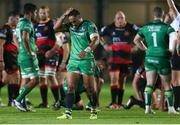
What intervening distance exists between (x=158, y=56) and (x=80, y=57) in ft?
6.94

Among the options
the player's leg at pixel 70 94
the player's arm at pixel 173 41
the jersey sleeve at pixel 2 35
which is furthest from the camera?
the jersey sleeve at pixel 2 35

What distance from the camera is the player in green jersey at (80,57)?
56.6ft

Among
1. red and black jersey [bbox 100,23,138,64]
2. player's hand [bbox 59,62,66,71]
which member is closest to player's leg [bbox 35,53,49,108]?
player's hand [bbox 59,62,66,71]

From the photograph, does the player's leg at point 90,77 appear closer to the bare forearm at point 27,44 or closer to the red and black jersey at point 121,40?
the bare forearm at point 27,44

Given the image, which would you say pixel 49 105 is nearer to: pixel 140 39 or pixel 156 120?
pixel 140 39

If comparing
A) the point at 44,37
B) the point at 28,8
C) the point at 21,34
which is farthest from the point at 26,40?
the point at 44,37

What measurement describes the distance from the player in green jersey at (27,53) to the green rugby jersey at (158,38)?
2.53 metres

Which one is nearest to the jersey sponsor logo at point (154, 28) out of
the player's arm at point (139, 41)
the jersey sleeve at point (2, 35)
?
the player's arm at point (139, 41)

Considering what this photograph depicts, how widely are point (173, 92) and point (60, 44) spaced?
3497mm

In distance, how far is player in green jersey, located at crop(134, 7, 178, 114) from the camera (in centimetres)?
1859

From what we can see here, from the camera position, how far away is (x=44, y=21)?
2086 cm

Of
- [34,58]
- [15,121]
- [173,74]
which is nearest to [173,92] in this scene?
[173,74]

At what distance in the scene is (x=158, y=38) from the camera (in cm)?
1864

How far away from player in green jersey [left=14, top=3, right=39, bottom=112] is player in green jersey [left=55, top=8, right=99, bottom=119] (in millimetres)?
1778
